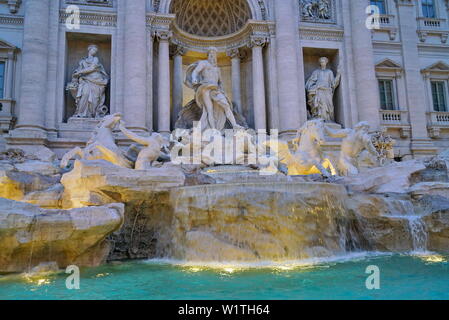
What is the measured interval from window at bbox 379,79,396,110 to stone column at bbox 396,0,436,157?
0.67 metres

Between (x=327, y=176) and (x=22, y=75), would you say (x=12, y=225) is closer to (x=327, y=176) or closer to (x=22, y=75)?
(x=327, y=176)

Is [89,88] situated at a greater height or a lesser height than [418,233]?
greater

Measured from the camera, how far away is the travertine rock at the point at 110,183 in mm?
8000

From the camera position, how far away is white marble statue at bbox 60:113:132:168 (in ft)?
35.0

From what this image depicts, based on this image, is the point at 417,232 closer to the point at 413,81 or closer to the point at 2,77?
the point at 413,81

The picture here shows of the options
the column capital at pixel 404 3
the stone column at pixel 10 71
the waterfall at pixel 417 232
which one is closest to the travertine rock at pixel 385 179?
the waterfall at pixel 417 232

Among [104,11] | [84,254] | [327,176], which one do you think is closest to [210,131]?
[327,176]

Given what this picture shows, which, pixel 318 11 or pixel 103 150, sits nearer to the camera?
pixel 103 150

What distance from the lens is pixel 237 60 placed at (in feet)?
57.5

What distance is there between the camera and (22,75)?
14031 mm

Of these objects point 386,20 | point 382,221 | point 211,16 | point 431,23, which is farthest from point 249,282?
point 431,23

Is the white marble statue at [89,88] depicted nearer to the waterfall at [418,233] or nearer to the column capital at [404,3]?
the waterfall at [418,233]

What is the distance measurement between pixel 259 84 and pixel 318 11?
15.7ft
